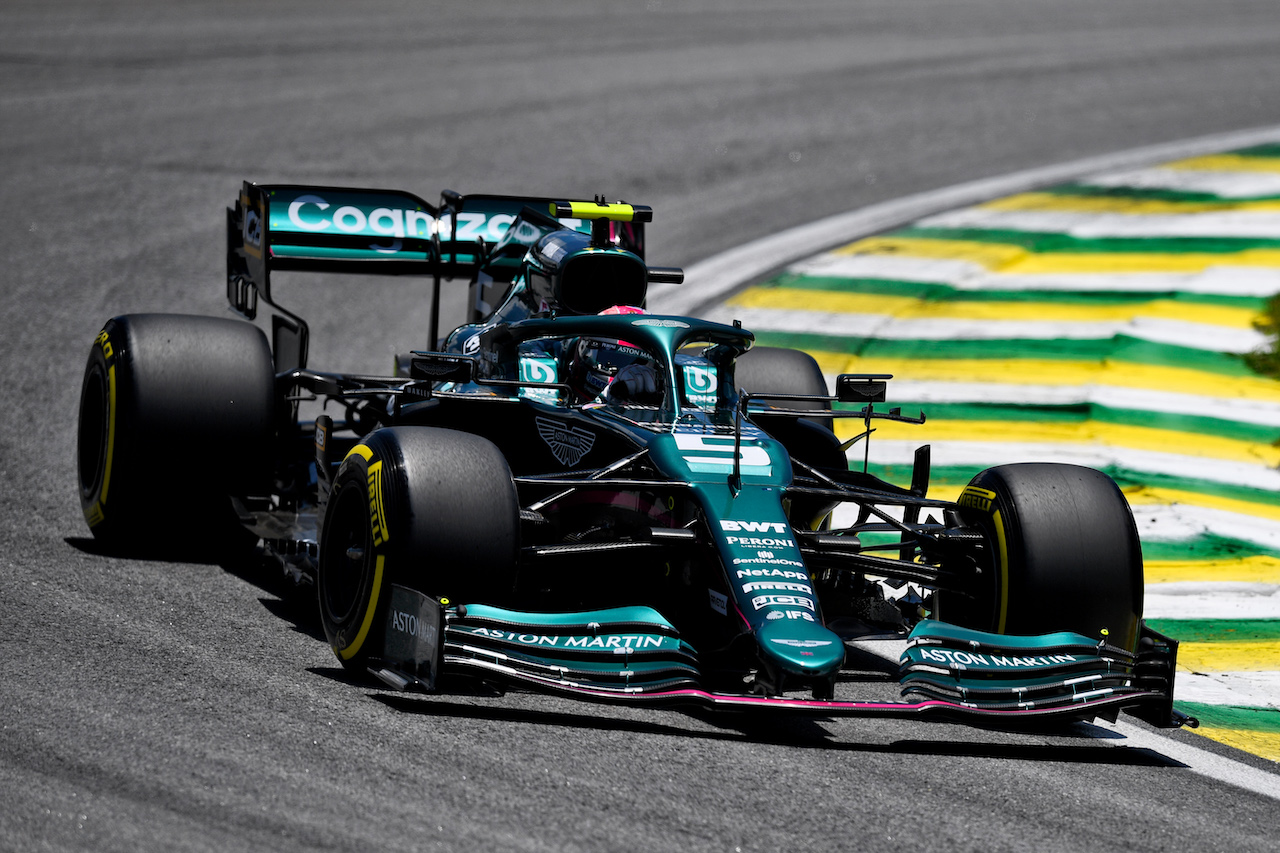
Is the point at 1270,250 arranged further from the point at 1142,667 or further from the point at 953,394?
the point at 1142,667

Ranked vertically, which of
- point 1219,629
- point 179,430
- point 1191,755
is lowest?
point 1191,755

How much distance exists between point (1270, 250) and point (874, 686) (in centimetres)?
816

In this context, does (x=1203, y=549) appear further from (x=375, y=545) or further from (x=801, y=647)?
(x=375, y=545)

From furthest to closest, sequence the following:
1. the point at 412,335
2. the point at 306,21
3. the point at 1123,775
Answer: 1. the point at 306,21
2. the point at 412,335
3. the point at 1123,775

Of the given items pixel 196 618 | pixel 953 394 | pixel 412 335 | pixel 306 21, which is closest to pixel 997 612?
pixel 196 618

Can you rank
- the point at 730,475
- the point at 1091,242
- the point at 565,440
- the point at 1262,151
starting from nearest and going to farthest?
the point at 730,475
the point at 565,440
the point at 1091,242
the point at 1262,151

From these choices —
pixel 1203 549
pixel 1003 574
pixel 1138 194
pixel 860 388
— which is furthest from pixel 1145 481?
pixel 1138 194

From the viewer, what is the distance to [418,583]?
5.60 m

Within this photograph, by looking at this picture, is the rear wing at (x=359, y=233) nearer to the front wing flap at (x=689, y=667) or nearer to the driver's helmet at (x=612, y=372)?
the driver's helmet at (x=612, y=372)

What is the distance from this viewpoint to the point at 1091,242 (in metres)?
13.7

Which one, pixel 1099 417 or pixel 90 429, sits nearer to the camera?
pixel 90 429

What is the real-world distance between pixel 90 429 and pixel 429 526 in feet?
10.6

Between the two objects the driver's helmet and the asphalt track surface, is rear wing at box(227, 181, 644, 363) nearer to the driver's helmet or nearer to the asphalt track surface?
the asphalt track surface

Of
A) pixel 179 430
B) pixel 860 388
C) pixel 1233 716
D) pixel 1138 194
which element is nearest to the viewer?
pixel 1233 716
